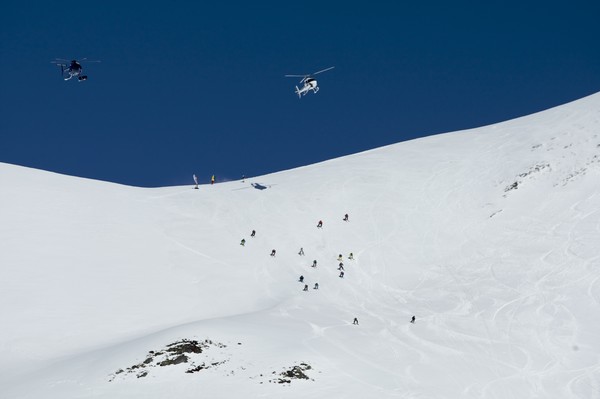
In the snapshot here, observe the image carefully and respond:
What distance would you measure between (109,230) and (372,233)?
2048cm

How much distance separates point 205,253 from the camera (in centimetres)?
5272

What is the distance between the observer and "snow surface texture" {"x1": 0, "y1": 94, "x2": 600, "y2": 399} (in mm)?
32375

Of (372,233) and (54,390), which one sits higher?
(372,233)

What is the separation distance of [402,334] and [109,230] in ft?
80.7

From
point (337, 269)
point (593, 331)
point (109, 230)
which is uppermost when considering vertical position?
point (109, 230)

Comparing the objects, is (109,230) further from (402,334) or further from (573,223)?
(573,223)

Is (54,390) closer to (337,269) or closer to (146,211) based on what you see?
(337,269)

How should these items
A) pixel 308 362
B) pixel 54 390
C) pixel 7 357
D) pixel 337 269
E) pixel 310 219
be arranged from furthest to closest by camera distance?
pixel 310 219 → pixel 337 269 → pixel 7 357 → pixel 308 362 → pixel 54 390

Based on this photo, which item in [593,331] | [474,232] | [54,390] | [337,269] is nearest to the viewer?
[54,390]

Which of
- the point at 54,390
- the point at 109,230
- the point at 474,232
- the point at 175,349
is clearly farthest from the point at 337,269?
the point at 54,390

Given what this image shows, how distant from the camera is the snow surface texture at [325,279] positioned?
106 feet

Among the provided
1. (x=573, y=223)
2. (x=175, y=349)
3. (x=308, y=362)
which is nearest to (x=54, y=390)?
(x=175, y=349)

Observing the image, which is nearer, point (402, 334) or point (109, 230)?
point (402, 334)

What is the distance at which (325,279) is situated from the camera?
50.6 metres
